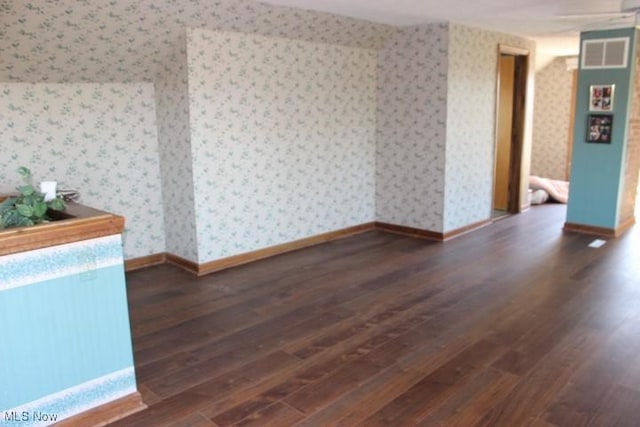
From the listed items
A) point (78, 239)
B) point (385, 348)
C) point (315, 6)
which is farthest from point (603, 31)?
point (78, 239)

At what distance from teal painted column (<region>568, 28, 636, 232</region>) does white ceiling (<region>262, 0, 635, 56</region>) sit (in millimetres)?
462

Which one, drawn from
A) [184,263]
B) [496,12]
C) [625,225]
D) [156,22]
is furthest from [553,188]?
[156,22]

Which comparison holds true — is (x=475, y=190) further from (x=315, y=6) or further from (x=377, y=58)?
(x=315, y=6)

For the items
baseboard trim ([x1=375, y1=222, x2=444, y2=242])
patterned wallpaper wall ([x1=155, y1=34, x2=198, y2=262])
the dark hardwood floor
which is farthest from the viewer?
baseboard trim ([x1=375, y1=222, x2=444, y2=242])

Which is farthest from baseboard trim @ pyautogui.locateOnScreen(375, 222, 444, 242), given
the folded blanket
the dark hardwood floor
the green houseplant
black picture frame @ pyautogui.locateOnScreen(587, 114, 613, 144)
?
the green houseplant

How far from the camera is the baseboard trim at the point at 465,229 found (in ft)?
18.6

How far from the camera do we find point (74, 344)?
2377mm

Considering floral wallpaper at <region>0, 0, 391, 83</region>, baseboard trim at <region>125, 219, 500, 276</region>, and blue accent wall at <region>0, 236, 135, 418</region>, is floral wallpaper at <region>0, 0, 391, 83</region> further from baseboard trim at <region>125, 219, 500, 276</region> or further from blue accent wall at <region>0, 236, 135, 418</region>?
blue accent wall at <region>0, 236, 135, 418</region>

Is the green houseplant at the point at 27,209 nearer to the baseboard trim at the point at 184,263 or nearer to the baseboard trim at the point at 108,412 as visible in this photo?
the baseboard trim at the point at 108,412

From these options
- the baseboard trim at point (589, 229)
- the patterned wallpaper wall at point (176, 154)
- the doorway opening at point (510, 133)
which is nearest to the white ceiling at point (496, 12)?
the doorway opening at point (510, 133)

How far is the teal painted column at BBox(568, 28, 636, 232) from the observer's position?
536 centimetres

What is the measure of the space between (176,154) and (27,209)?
7.33ft

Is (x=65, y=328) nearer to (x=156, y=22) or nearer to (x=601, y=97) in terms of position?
(x=156, y=22)

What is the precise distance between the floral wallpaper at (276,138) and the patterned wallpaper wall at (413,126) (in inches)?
7.0
